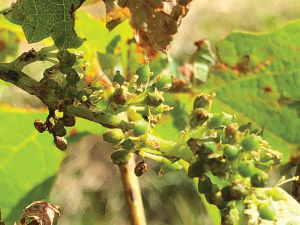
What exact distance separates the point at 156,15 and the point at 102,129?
42 centimetres

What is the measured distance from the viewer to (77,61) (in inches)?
28.8

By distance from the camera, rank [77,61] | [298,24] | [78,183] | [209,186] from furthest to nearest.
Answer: [78,183] < [298,24] < [77,61] < [209,186]

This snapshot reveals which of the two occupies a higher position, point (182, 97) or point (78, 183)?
point (182, 97)

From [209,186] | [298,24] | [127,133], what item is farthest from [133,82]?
[298,24]

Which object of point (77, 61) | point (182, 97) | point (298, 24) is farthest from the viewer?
point (182, 97)

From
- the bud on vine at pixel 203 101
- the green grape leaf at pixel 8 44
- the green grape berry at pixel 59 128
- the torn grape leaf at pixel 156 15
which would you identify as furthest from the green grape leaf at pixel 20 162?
the bud on vine at pixel 203 101

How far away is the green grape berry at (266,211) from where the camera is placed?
0.65 meters

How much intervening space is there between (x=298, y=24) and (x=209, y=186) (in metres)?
0.63

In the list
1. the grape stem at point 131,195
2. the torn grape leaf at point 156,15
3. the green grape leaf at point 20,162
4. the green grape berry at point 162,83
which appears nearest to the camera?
the green grape berry at point 162,83

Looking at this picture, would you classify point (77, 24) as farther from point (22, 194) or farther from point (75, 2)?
point (22, 194)

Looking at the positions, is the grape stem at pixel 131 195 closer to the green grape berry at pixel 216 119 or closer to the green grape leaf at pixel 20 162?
the green grape leaf at pixel 20 162

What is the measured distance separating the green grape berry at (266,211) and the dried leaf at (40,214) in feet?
1.25

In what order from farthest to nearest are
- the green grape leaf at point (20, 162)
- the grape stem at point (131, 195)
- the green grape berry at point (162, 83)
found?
the green grape leaf at point (20, 162) → the grape stem at point (131, 195) → the green grape berry at point (162, 83)

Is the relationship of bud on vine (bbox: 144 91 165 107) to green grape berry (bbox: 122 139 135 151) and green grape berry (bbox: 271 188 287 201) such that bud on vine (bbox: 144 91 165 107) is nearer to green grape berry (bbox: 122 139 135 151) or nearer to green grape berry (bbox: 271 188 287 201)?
green grape berry (bbox: 122 139 135 151)
